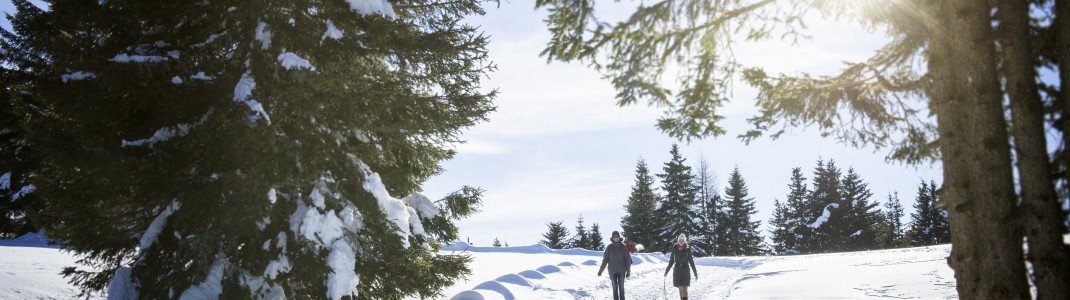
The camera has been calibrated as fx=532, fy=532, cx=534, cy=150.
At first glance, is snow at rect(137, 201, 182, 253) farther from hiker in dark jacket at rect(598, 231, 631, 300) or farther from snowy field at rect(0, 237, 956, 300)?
hiker in dark jacket at rect(598, 231, 631, 300)

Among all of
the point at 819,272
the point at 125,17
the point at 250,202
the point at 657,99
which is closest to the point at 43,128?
the point at 125,17

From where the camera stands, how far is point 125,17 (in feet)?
23.1

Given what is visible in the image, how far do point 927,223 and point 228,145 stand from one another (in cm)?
6630

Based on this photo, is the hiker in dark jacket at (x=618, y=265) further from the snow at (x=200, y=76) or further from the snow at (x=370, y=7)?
the snow at (x=200, y=76)

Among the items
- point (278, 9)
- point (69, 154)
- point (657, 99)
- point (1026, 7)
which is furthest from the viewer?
point (278, 9)

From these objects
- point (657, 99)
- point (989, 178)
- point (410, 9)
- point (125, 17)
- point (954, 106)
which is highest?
point (410, 9)

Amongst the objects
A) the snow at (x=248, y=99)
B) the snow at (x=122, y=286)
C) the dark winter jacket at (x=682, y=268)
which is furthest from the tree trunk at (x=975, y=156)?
the snow at (x=122, y=286)

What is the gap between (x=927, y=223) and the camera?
55.1 meters

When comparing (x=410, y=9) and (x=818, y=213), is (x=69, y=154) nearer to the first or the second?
(x=410, y=9)

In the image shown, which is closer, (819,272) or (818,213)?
(819,272)

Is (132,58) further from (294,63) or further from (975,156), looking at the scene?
(975,156)

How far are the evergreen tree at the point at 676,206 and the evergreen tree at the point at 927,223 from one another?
24.5m

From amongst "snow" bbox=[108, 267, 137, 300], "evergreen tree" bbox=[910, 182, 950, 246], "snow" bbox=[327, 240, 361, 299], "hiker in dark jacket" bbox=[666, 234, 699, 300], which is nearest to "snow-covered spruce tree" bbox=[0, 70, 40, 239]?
"snow" bbox=[108, 267, 137, 300]

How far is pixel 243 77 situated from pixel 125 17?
6.66ft
